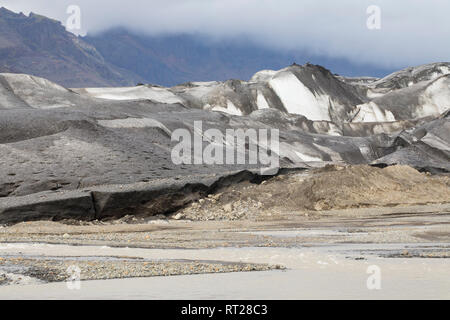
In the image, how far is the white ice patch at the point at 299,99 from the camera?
3071 inches

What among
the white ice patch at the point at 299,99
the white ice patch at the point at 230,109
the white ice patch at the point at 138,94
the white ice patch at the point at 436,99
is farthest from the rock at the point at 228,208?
the white ice patch at the point at 436,99

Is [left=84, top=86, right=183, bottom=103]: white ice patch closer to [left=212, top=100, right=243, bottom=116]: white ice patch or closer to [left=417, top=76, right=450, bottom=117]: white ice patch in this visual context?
[left=212, top=100, right=243, bottom=116]: white ice patch

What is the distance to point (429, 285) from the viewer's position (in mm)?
7238

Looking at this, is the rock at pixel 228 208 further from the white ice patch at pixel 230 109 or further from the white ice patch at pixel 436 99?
the white ice patch at pixel 436 99

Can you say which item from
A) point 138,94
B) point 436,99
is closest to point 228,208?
point 138,94

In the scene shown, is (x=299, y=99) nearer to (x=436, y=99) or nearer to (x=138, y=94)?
(x=436, y=99)

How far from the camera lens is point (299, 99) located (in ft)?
258

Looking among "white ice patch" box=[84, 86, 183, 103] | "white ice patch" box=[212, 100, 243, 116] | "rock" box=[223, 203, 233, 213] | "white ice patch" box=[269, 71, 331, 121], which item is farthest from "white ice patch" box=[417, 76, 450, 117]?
"rock" box=[223, 203, 233, 213]

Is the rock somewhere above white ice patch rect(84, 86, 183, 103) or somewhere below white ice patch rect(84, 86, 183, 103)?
below

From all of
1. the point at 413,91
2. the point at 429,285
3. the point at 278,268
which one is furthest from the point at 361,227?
the point at 413,91

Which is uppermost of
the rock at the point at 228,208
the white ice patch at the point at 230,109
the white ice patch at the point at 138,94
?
the white ice patch at the point at 138,94

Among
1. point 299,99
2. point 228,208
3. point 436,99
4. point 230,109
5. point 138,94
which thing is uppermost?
point 138,94

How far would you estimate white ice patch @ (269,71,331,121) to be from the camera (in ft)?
256
